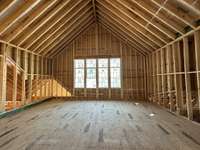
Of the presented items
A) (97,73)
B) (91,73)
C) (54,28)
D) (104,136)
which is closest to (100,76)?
(97,73)

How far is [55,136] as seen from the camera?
3320 millimetres

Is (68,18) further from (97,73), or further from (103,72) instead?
(103,72)

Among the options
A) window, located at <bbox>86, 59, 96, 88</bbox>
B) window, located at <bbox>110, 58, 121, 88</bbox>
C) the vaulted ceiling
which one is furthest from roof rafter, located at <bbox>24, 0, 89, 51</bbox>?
window, located at <bbox>110, 58, 121, 88</bbox>

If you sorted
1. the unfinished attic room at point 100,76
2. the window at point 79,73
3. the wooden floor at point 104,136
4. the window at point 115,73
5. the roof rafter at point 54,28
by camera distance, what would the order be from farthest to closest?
the window at point 79,73, the window at point 115,73, the roof rafter at point 54,28, the unfinished attic room at point 100,76, the wooden floor at point 104,136

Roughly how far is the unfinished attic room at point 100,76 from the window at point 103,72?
0.07 meters

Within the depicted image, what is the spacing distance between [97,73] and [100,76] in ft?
1.03

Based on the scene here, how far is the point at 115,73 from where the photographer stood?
10906 mm

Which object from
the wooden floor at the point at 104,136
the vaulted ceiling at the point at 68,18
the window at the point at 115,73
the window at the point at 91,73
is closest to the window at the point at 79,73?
the window at the point at 91,73

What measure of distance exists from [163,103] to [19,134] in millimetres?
6364

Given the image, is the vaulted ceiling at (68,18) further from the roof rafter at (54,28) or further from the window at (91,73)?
the window at (91,73)

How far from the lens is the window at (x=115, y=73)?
1080cm

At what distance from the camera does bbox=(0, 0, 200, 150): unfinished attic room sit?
3447mm

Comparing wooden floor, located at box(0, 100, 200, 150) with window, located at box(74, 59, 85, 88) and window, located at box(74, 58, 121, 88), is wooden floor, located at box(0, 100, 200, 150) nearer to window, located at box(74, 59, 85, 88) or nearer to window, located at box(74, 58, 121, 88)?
window, located at box(74, 58, 121, 88)

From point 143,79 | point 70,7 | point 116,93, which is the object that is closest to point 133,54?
point 143,79
